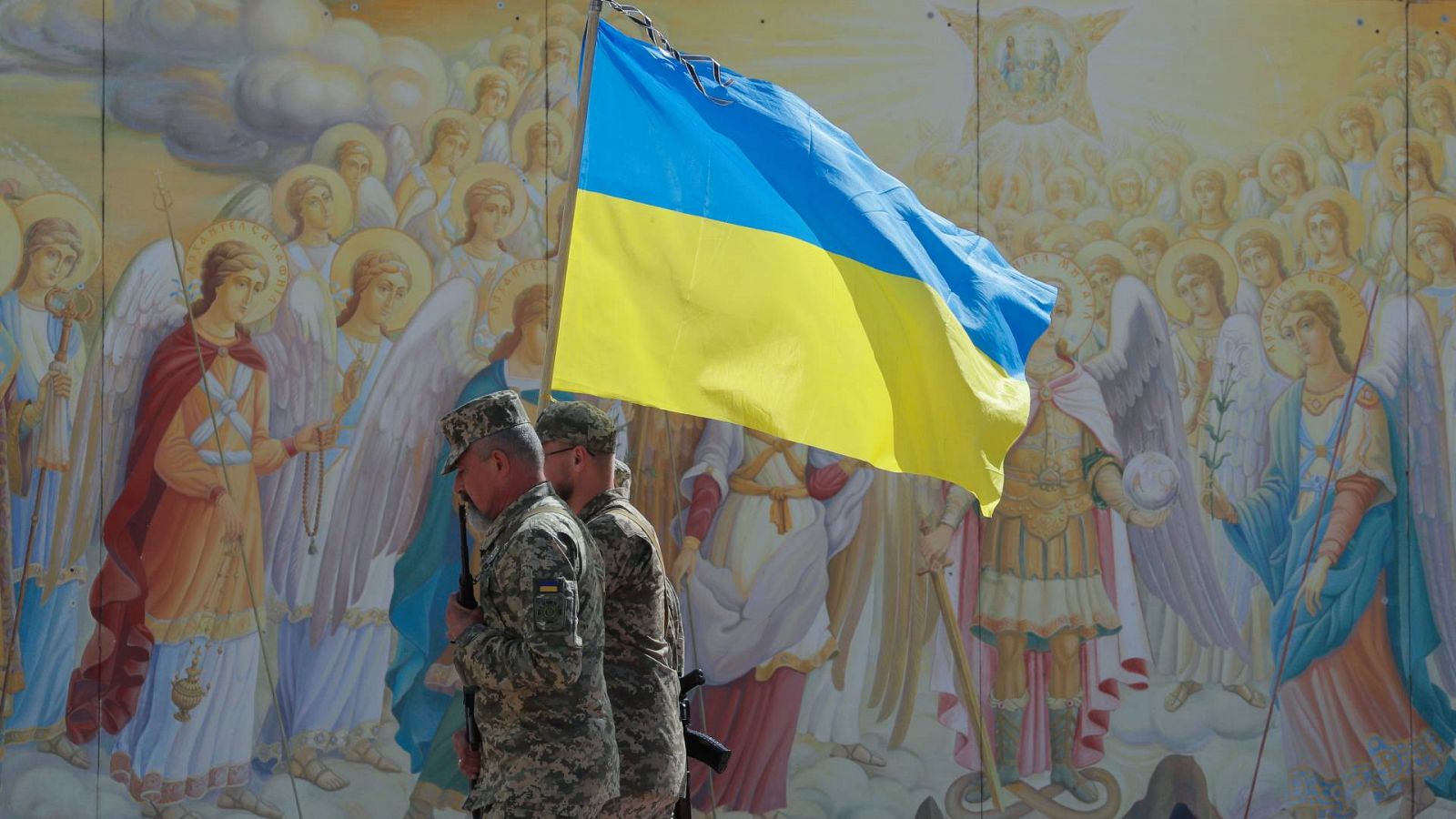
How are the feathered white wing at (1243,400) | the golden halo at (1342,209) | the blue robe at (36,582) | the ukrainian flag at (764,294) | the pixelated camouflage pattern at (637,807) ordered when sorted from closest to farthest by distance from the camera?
1. the pixelated camouflage pattern at (637,807)
2. the ukrainian flag at (764,294)
3. the blue robe at (36,582)
4. the feathered white wing at (1243,400)
5. the golden halo at (1342,209)

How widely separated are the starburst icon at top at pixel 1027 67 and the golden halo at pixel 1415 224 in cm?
153

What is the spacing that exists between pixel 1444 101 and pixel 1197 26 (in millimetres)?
1242

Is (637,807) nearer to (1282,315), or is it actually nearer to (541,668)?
(541,668)

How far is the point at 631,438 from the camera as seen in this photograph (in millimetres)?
7219

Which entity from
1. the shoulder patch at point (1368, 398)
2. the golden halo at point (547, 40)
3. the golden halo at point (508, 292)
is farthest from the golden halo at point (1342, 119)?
the golden halo at point (508, 292)

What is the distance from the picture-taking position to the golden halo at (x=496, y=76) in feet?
23.8

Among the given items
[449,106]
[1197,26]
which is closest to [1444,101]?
[1197,26]

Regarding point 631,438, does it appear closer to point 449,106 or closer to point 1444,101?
point 449,106

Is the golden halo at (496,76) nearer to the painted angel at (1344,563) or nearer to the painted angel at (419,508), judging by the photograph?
the painted angel at (419,508)

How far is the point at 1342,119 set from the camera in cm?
750

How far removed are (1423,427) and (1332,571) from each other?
82 centimetres

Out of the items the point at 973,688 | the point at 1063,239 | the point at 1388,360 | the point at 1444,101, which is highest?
the point at 1444,101

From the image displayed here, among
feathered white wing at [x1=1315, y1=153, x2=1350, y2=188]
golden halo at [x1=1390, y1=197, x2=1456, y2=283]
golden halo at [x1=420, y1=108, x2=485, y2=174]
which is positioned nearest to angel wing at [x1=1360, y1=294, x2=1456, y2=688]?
golden halo at [x1=1390, y1=197, x2=1456, y2=283]

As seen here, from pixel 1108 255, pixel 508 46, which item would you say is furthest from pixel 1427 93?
pixel 508 46
